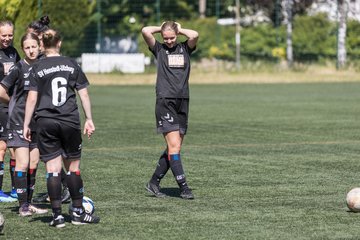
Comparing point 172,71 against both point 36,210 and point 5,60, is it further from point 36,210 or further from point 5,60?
point 36,210

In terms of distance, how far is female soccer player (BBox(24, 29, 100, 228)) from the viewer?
941 cm

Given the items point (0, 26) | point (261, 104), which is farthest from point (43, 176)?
point (261, 104)

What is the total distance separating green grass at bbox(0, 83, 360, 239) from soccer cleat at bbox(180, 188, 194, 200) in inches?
3.8

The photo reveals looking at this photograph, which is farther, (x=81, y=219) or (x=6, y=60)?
(x=6, y=60)

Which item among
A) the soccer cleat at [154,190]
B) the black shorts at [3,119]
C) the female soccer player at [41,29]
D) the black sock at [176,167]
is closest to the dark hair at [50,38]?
the female soccer player at [41,29]

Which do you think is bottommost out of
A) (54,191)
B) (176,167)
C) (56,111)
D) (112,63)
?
(112,63)

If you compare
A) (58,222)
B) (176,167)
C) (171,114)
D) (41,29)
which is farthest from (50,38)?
(176,167)

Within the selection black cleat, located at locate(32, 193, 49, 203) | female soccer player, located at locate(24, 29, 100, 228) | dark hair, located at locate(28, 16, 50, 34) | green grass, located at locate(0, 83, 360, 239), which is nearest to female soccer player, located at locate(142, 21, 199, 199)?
green grass, located at locate(0, 83, 360, 239)

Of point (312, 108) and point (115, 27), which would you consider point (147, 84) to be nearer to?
point (115, 27)

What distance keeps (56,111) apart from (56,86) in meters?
0.24

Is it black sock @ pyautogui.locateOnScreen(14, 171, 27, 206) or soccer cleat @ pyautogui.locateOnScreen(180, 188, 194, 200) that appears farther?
soccer cleat @ pyautogui.locateOnScreen(180, 188, 194, 200)

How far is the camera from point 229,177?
13.1 meters

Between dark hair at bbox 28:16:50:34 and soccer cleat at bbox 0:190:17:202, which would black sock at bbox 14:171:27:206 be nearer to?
soccer cleat at bbox 0:190:17:202

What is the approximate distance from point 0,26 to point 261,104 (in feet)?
59.3
